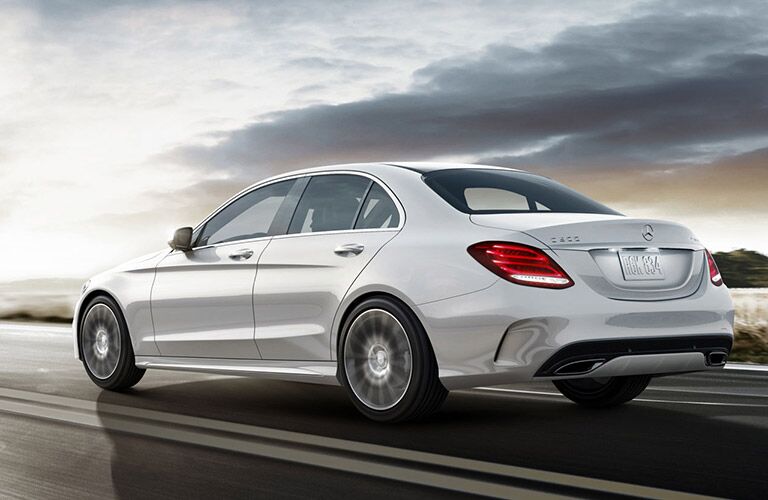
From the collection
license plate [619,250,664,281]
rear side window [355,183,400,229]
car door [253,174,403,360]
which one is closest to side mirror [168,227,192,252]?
car door [253,174,403,360]

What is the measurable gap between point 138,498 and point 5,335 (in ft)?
41.5

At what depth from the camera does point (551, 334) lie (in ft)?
20.4

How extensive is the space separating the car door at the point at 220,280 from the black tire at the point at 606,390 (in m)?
2.18

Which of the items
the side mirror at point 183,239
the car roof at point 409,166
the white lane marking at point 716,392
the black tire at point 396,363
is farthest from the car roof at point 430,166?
the white lane marking at point 716,392

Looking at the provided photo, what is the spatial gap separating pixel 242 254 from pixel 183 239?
0.76 m

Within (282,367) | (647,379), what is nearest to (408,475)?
(282,367)

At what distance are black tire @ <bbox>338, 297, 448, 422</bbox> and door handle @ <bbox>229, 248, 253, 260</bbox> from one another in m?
1.14

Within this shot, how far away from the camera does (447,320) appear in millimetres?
6457

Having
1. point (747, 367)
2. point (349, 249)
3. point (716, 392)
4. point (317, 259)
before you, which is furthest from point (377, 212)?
point (747, 367)

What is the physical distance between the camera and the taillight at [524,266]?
20.6ft

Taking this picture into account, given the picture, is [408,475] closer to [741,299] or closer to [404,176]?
[404,176]

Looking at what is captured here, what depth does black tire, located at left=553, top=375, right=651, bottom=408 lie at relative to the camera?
7770mm

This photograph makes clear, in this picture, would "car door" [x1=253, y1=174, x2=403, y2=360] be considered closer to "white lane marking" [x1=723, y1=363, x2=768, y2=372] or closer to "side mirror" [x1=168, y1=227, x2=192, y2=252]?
"side mirror" [x1=168, y1=227, x2=192, y2=252]

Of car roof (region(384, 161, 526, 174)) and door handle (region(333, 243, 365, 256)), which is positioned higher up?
car roof (region(384, 161, 526, 174))
